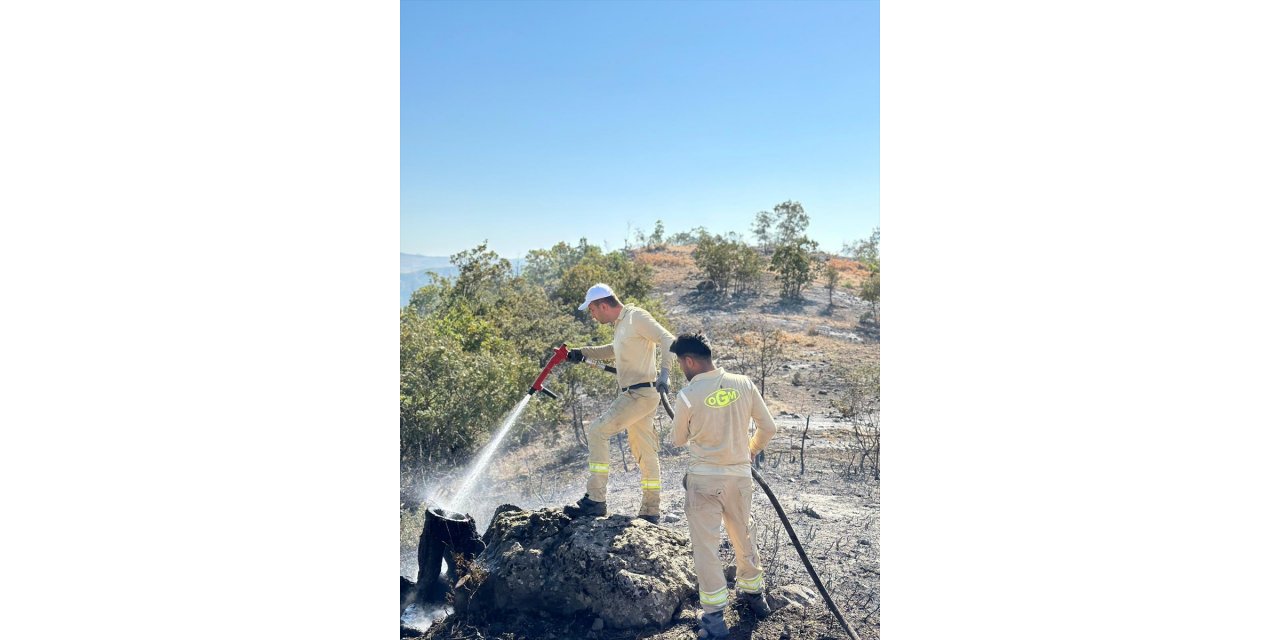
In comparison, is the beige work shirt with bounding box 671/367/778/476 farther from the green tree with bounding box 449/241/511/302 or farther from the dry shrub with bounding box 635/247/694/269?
the dry shrub with bounding box 635/247/694/269

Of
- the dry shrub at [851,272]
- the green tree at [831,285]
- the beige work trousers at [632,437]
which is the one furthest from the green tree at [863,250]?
the beige work trousers at [632,437]

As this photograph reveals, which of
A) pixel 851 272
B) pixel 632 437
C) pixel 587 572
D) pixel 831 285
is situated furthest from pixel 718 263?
pixel 587 572

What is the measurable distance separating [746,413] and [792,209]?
4205 centimetres

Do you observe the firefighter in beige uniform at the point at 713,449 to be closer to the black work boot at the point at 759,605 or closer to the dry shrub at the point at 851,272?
the black work boot at the point at 759,605

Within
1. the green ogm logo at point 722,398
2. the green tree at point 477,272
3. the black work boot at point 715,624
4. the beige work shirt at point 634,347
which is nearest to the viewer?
the green ogm logo at point 722,398

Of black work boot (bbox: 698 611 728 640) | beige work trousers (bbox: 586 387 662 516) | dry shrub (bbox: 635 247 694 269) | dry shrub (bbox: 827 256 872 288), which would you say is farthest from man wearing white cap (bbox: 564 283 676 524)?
dry shrub (bbox: 635 247 694 269)

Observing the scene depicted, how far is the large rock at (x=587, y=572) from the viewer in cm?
459

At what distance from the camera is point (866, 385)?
12.2m

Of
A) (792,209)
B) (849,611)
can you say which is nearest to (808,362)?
(849,611)

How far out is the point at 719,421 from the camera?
4.18 meters

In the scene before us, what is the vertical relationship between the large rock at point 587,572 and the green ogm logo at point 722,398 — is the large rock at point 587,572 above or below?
below

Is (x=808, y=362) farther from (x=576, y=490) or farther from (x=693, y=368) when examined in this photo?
(x=693, y=368)

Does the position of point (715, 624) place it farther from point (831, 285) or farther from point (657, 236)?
point (657, 236)

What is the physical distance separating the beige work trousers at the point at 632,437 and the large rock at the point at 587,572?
0.31 meters
